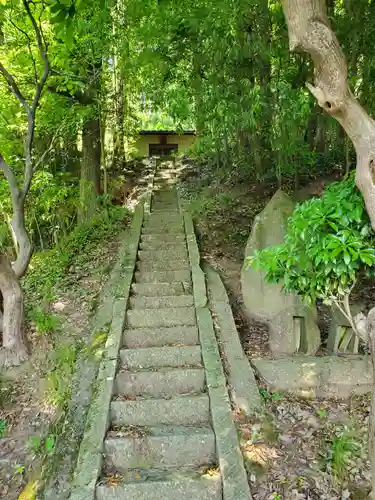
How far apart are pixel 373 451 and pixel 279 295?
9.14 feet

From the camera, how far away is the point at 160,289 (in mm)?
6453

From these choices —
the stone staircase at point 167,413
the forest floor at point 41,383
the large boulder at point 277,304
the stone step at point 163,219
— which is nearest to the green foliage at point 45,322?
the forest floor at point 41,383

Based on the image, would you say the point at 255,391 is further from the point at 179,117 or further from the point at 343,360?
the point at 179,117

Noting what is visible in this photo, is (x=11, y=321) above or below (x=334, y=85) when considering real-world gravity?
below

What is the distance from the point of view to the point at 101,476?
12.4ft

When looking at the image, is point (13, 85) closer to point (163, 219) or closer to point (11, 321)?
point (11, 321)

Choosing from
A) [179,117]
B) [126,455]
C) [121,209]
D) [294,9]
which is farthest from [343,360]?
[121,209]

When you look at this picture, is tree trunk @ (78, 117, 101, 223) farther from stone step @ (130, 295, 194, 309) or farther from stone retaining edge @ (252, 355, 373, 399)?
stone retaining edge @ (252, 355, 373, 399)

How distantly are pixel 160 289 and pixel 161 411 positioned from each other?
→ 7.65ft

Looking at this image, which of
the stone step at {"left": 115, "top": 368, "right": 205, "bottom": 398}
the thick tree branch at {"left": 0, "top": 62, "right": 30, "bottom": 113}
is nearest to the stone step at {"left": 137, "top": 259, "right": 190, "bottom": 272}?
the stone step at {"left": 115, "top": 368, "right": 205, "bottom": 398}

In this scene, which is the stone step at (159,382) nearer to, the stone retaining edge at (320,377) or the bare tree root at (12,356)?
the stone retaining edge at (320,377)

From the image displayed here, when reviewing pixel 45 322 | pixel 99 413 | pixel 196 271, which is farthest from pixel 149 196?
pixel 99 413

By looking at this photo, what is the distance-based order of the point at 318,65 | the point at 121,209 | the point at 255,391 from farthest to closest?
the point at 121,209 → the point at 255,391 → the point at 318,65

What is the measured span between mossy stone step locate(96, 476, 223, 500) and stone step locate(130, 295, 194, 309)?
9.00 ft
